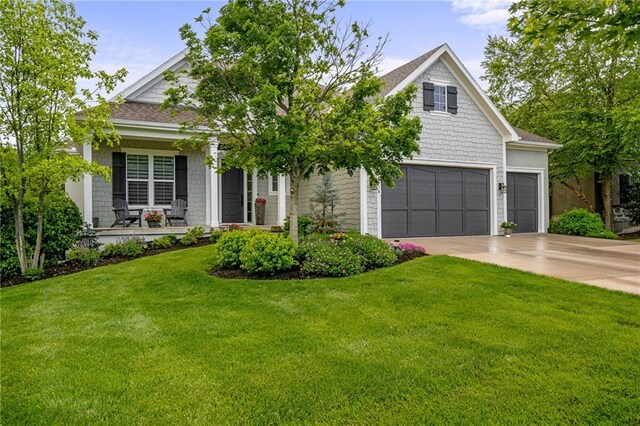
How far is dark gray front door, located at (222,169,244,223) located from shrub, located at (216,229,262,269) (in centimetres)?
618

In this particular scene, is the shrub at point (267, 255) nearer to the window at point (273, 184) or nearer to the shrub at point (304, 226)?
the shrub at point (304, 226)

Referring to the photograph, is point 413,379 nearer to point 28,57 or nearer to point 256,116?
A: point 256,116

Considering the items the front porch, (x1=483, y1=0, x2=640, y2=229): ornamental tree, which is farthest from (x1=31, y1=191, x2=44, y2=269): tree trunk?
(x1=483, y1=0, x2=640, y2=229): ornamental tree

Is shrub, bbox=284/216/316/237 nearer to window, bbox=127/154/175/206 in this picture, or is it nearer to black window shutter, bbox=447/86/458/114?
window, bbox=127/154/175/206

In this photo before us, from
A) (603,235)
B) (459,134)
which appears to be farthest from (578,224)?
(459,134)

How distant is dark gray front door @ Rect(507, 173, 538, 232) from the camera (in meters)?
14.7

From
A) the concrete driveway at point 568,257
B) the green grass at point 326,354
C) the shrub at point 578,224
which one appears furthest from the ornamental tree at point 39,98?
the shrub at point 578,224

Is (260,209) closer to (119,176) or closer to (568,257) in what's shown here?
(119,176)

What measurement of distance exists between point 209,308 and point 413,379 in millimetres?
2885

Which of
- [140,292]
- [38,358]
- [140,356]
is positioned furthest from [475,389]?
[140,292]

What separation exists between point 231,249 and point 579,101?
16.6 meters

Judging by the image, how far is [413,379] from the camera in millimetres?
3094

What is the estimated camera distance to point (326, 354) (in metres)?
3.57

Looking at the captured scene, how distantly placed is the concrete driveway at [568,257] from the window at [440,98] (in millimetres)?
4416
